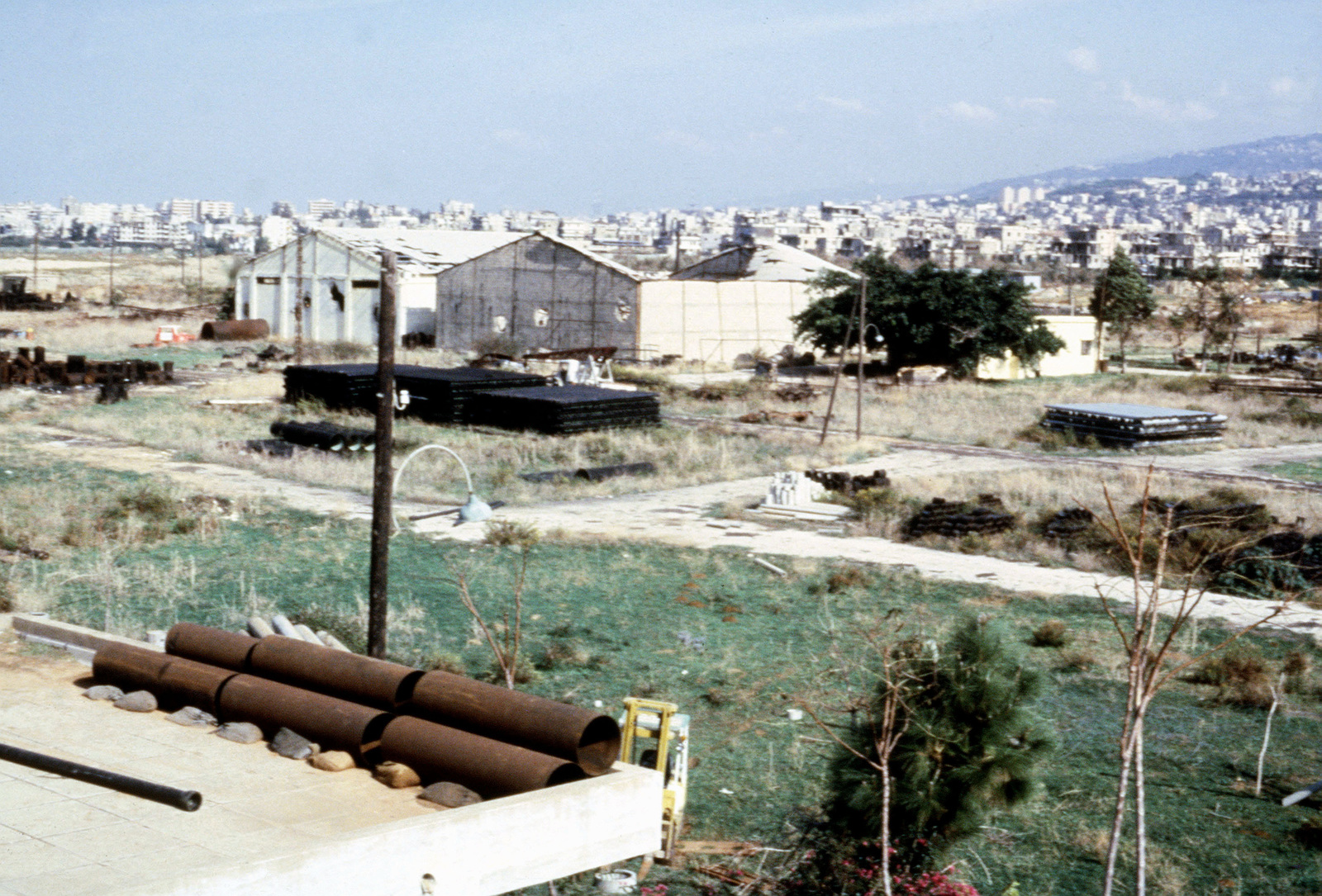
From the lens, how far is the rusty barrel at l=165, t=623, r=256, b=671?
9539 mm

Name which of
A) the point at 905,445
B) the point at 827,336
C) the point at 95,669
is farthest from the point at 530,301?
the point at 95,669

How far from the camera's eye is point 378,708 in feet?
28.3

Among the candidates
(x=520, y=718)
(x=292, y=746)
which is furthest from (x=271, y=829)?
(x=520, y=718)

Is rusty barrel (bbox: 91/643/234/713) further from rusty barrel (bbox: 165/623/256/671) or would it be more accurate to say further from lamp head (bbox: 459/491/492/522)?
lamp head (bbox: 459/491/492/522)

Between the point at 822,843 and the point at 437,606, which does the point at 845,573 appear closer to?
the point at 437,606

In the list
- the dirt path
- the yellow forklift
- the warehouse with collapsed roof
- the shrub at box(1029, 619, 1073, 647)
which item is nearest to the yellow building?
the dirt path

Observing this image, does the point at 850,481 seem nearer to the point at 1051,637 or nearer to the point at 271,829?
the point at 1051,637

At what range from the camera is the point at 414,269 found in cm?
5528

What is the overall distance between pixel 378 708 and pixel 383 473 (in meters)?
3.85

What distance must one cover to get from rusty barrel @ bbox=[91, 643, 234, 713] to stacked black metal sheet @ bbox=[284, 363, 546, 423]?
22181mm

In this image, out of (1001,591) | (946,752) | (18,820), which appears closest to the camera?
(18,820)

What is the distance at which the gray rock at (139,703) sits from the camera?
9352 mm

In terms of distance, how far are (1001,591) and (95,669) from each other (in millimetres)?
11426

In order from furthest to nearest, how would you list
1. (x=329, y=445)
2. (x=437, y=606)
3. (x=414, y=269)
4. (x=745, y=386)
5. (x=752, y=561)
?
(x=414, y=269)
(x=745, y=386)
(x=329, y=445)
(x=752, y=561)
(x=437, y=606)
